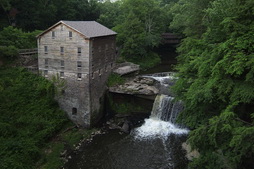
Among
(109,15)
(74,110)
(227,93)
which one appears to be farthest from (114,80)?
(109,15)

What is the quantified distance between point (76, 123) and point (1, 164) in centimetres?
1178

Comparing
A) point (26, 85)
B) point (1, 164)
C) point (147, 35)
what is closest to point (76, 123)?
point (26, 85)

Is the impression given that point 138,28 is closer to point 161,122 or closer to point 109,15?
point 109,15

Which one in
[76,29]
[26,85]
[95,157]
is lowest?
[95,157]

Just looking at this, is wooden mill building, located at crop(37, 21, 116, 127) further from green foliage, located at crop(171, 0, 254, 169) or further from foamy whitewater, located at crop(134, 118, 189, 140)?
green foliage, located at crop(171, 0, 254, 169)

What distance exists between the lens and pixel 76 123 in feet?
104

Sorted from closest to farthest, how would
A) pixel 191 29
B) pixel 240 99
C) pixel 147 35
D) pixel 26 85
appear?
1. pixel 240 99
2. pixel 26 85
3. pixel 191 29
4. pixel 147 35

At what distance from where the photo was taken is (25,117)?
2748 centimetres

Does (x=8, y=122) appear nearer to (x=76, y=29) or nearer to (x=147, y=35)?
(x=76, y=29)

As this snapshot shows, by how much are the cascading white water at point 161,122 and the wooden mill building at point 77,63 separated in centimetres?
723

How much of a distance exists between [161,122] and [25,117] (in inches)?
708

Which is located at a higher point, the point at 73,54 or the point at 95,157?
the point at 73,54

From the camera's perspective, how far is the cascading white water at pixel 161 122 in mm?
30217

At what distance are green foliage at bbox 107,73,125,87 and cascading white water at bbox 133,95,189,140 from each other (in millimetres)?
6641
